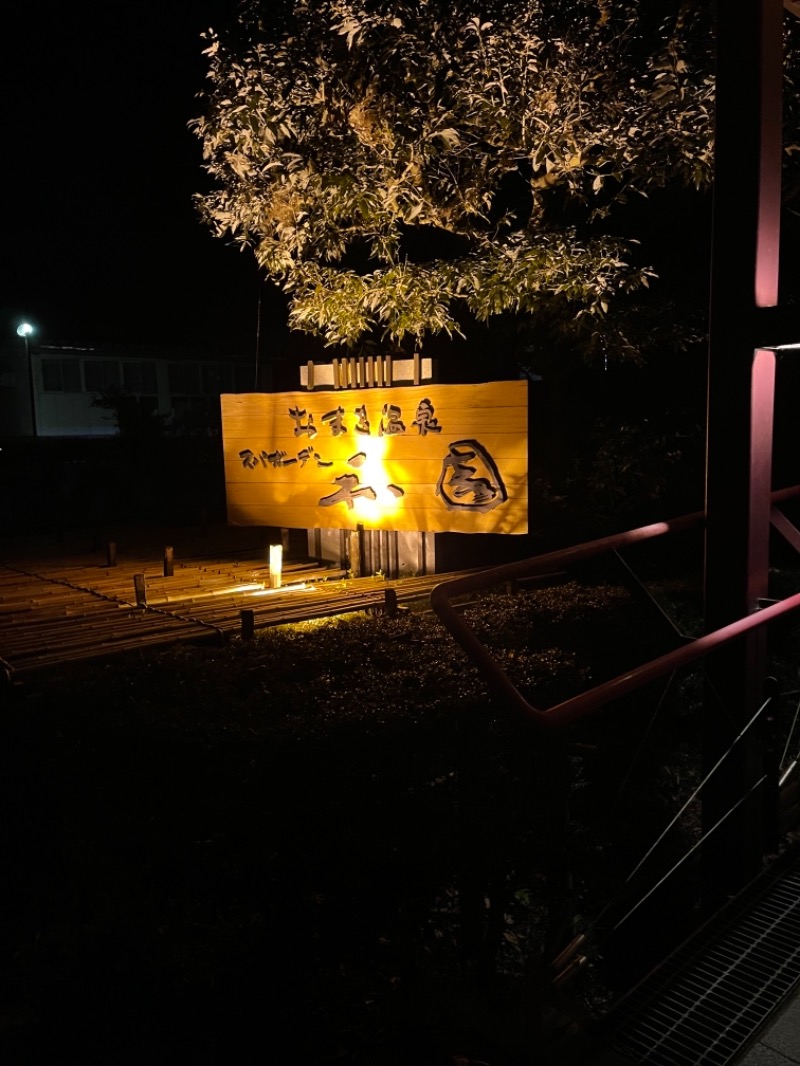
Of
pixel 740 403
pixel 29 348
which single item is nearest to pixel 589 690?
pixel 740 403

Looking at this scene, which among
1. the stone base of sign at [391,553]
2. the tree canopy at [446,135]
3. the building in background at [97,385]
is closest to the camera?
the tree canopy at [446,135]

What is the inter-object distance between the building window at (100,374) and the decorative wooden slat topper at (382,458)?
68.4 feet

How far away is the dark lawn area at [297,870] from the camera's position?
2.84 metres

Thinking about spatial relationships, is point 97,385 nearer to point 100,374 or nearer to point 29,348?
point 100,374

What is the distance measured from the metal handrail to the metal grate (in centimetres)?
103

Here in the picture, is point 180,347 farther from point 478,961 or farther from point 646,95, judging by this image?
point 478,961

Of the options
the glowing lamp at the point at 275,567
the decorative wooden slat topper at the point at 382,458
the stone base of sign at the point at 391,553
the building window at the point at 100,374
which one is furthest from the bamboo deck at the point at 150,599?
the building window at the point at 100,374

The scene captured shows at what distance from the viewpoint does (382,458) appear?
8945 millimetres

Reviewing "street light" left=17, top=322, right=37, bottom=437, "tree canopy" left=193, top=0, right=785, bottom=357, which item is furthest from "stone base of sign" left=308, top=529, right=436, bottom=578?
"street light" left=17, top=322, right=37, bottom=437

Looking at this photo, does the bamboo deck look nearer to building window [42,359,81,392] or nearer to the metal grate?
the metal grate

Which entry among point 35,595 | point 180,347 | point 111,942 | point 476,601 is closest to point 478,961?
point 111,942

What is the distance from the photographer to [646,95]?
739 centimetres

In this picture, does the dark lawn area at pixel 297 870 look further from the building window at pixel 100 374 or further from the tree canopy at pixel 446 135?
the building window at pixel 100 374

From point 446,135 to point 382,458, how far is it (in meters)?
3.14
